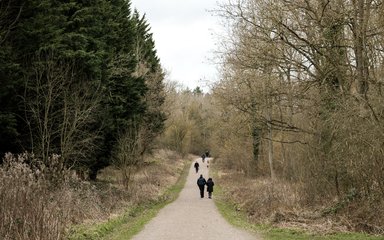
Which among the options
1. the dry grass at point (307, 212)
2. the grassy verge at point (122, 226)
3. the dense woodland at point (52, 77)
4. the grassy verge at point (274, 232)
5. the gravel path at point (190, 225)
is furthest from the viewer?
the dense woodland at point (52, 77)

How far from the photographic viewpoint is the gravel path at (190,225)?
14.7 metres

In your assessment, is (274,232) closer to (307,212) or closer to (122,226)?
(307,212)

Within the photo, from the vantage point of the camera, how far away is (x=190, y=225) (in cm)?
1753

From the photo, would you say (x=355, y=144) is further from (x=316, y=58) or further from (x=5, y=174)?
(x=5, y=174)

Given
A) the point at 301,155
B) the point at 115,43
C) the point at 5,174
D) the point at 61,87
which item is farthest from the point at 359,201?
the point at 115,43

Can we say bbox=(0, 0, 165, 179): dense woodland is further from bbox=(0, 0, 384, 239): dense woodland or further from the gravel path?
the gravel path

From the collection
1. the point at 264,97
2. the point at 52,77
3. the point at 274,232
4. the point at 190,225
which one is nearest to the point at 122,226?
the point at 190,225

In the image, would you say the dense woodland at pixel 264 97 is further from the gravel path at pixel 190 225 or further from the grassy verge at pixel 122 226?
the gravel path at pixel 190 225

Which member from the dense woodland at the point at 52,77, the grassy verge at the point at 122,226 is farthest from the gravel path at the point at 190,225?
the dense woodland at the point at 52,77

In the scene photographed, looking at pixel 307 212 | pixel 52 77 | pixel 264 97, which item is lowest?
pixel 307 212

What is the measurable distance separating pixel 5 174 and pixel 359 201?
11242 mm

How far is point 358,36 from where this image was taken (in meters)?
14.6

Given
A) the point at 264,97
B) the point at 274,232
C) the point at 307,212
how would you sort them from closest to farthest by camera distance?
the point at 274,232 < the point at 307,212 < the point at 264,97

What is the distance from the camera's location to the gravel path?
1471 cm
